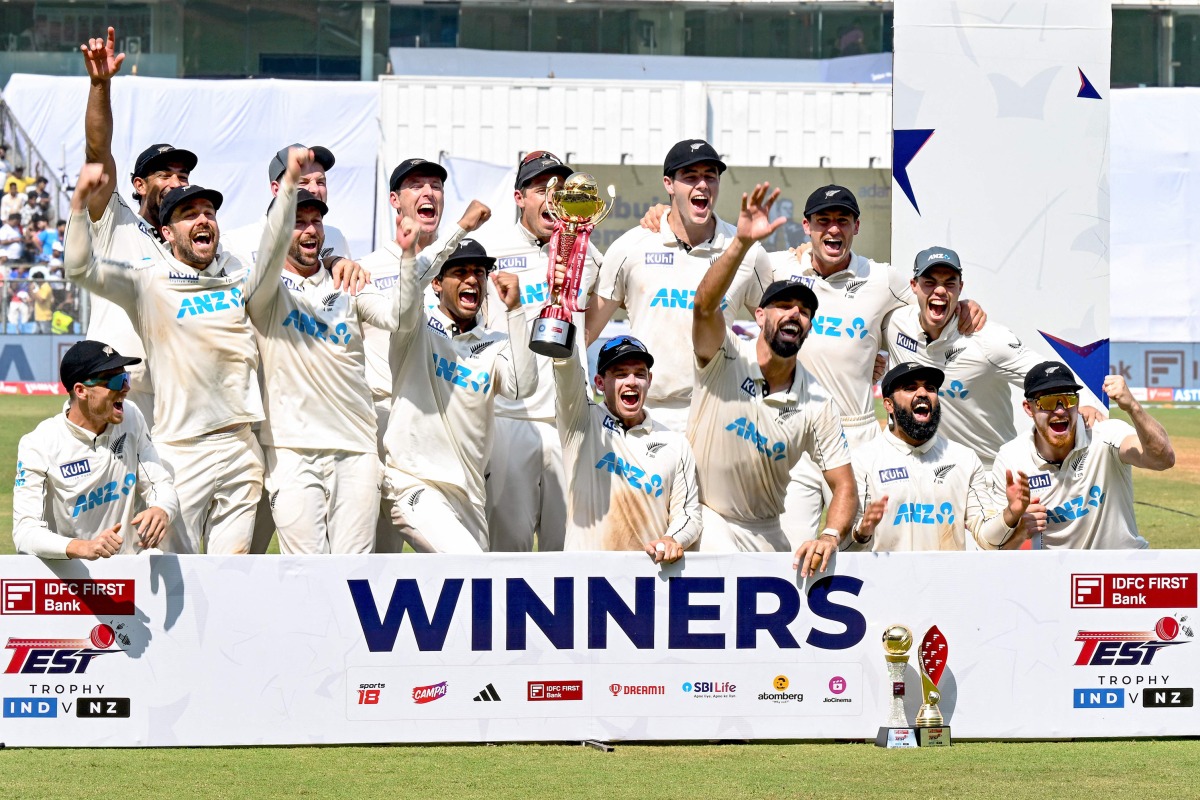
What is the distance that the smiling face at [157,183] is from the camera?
888 cm

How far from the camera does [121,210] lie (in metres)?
8.86

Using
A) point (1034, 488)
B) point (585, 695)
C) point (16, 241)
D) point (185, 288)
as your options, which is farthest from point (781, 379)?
point (16, 241)

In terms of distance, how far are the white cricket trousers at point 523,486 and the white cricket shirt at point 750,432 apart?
43.4 inches

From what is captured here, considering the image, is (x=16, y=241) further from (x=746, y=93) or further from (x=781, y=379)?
(x=781, y=379)

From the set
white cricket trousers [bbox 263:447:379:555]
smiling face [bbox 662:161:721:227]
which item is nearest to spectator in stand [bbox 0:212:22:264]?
white cricket trousers [bbox 263:447:379:555]

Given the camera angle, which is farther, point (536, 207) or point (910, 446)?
point (536, 207)

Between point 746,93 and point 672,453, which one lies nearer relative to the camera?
point 672,453

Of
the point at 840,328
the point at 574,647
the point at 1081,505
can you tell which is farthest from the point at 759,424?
the point at 1081,505

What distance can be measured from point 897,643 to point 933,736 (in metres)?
0.46

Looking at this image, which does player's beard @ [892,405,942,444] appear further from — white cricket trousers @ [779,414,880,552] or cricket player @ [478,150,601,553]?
cricket player @ [478,150,601,553]

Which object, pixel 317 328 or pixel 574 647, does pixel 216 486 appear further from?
pixel 574 647

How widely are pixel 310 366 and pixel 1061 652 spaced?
3911 mm

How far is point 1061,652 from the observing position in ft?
24.7

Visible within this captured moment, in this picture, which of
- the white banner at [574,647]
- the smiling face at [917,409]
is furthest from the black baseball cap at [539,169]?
the white banner at [574,647]
